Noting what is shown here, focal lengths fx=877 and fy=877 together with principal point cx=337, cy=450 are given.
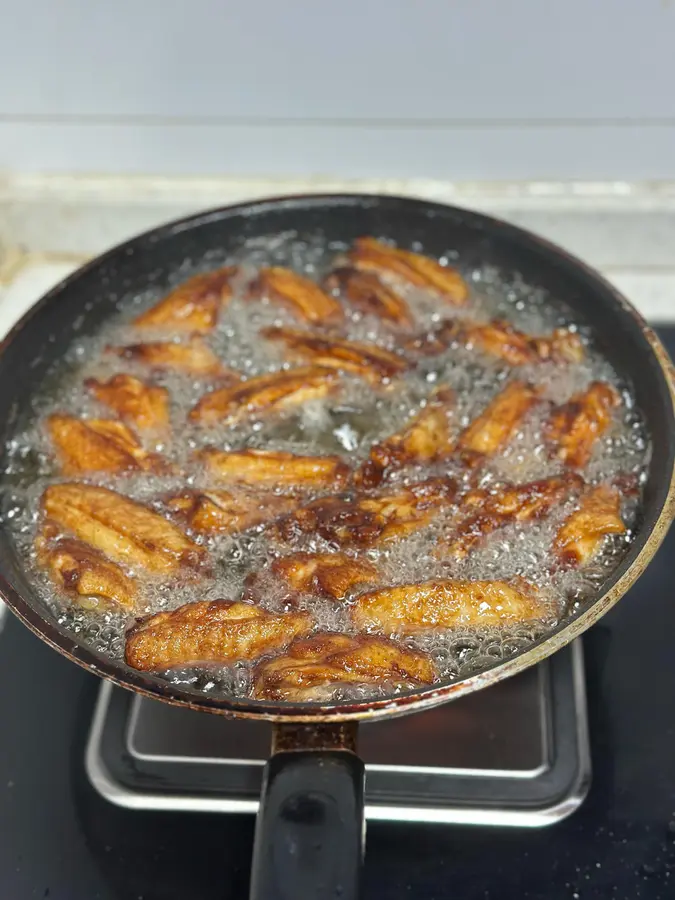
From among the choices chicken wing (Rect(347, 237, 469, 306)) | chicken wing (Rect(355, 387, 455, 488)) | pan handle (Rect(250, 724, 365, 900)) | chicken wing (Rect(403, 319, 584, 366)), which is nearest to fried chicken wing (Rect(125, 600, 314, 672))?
pan handle (Rect(250, 724, 365, 900))

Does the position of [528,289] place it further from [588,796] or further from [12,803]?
[12,803]

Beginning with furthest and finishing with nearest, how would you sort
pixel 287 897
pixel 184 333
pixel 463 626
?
1. pixel 184 333
2. pixel 463 626
3. pixel 287 897

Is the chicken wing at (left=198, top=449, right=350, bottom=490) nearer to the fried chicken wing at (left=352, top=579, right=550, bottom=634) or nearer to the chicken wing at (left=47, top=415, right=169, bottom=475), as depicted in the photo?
the chicken wing at (left=47, top=415, right=169, bottom=475)

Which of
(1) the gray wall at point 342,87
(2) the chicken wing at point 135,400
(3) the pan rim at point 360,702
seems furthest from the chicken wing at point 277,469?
(1) the gray wall at point 342,87

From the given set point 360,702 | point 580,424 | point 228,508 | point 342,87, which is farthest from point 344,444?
point 342,87

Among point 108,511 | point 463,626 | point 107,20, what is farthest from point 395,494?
point 107,20

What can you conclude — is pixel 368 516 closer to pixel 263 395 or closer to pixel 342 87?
pixel 263 395
